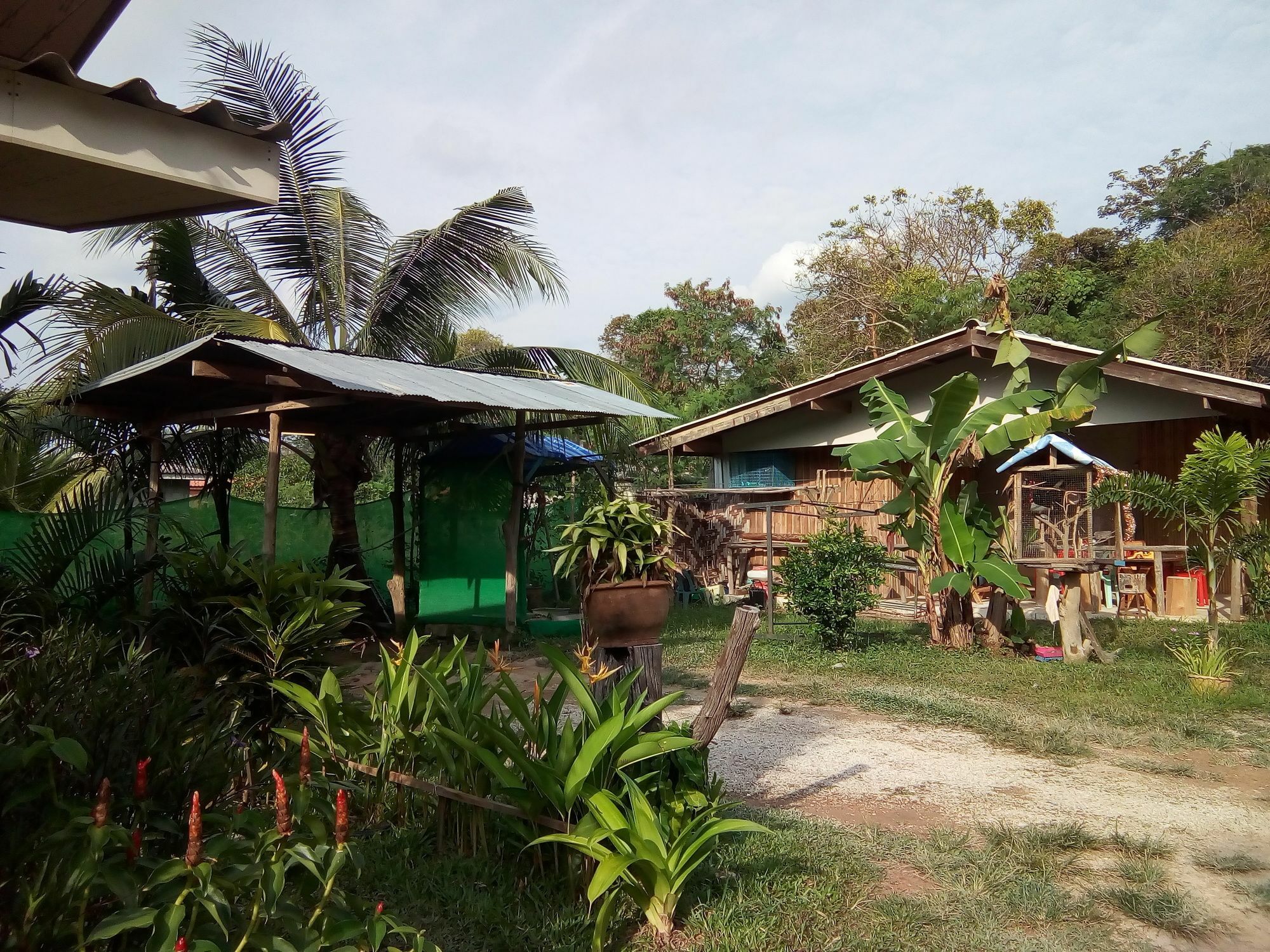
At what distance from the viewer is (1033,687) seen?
28.4 ft

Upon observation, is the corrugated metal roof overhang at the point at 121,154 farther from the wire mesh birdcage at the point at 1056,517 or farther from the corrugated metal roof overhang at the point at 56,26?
the wire mesh birdcage at the point at 1056,517

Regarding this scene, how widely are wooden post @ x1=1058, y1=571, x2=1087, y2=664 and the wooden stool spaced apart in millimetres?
3614

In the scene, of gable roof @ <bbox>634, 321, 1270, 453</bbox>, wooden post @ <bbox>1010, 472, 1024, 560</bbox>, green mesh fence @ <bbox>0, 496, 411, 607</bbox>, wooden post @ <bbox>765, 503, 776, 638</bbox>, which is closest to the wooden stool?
gable roof @ <bbox>634, 321, 1270, 453</bbox>

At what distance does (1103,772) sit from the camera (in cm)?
608

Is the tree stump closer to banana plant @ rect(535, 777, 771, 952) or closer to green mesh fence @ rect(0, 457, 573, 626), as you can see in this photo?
banana plant @ rect(535, 777, 771, 952)

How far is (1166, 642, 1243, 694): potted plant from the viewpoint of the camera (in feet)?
26.4

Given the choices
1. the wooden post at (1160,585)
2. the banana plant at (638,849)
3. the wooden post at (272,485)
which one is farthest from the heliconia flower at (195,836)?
the wooden post at (1160,585)

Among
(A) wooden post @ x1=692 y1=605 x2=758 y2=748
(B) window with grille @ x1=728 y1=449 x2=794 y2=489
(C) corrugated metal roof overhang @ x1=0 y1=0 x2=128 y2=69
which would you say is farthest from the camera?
(B) window with grille @ x1=728 y1=449 x2=794 y2=489

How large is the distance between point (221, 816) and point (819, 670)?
305 inches

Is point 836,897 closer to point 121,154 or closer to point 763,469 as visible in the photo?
point 121,154

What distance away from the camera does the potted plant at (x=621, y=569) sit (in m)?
4.70

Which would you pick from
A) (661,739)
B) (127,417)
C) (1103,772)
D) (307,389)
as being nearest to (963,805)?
(1103,772)

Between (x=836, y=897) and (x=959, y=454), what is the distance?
24.2 ft

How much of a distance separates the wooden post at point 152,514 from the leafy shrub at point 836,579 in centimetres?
671
